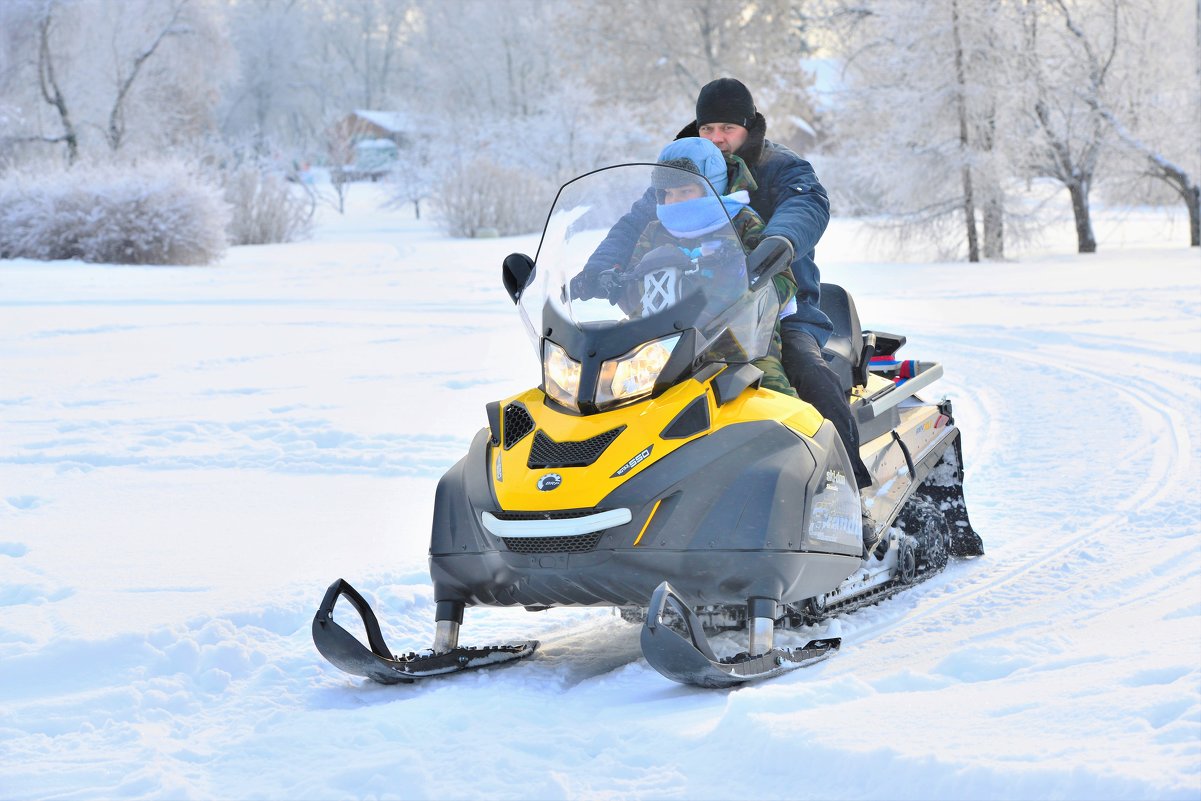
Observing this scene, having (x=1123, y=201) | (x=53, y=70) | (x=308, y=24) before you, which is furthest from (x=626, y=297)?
(x=308, y=24)

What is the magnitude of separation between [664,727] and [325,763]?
776mm

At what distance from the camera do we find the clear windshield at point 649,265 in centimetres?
372

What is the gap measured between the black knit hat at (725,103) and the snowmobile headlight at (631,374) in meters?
1.14

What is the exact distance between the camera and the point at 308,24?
75750 millimetres

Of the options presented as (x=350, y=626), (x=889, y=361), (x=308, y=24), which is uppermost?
(x=308, y=24)

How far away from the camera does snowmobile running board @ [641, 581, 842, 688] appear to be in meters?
3.25

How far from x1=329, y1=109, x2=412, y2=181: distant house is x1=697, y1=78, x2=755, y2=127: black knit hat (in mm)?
49767

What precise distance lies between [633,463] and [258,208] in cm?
2585

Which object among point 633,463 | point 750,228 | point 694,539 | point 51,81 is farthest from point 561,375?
point 51,81

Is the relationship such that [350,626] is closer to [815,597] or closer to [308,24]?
[815,597]

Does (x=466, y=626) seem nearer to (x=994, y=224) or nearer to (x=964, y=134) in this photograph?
(x=964, y=134)

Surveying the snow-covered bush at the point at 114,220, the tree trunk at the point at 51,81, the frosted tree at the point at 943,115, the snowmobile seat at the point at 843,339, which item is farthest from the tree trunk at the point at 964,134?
the tree trunk at the point at 51,81

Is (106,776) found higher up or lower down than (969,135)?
lower down

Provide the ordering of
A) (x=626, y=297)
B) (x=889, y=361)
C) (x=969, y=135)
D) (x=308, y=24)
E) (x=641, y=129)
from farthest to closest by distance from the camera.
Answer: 1. (x=308, y=24)
2. (x=641, y=129)
3. (x=969, y=135)
4. (x=889, y=361)
5. (x=626, y=297)
